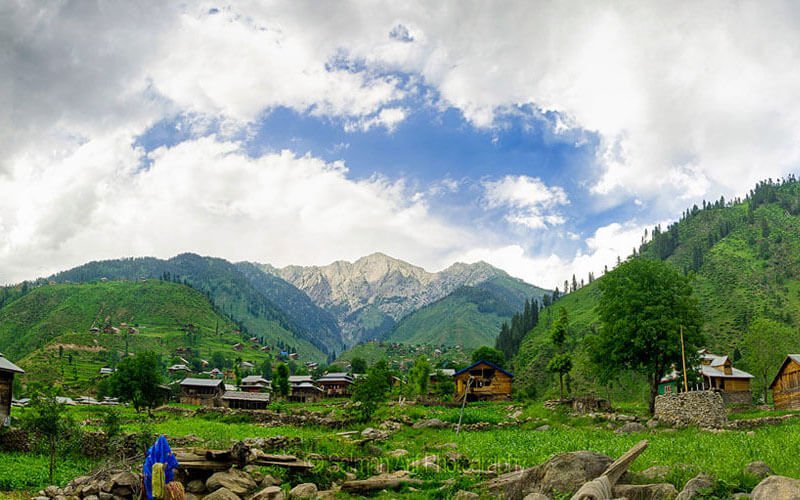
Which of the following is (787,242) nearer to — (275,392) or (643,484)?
(275,392)

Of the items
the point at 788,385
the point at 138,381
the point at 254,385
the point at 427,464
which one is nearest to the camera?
the point at 427,464

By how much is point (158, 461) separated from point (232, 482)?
11.0 ft

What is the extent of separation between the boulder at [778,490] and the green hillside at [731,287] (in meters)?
70.0

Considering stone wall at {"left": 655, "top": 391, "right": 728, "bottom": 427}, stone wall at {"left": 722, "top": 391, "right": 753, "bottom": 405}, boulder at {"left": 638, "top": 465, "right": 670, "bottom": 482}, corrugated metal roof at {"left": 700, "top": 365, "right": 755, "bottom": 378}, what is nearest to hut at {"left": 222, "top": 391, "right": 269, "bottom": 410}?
corrugated metal roof at {"left": 700, "top": 365, "right": 755, "bottom": 378}

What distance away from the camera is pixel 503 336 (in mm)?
181250

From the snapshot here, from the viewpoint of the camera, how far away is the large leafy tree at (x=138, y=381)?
7169cm

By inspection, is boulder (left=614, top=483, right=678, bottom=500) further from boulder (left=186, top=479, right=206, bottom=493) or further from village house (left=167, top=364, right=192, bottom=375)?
village house (left=167, top=364, right=192, bottom=375)

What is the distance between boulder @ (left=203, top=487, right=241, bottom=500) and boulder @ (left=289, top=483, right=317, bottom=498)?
1.97 meters

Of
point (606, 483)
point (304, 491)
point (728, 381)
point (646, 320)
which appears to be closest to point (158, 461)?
point (304, 491)

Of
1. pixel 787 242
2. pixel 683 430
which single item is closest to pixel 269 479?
pixel 683 430

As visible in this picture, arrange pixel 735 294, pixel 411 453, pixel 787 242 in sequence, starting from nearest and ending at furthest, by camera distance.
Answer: pixel 411 453 < pixel 735 294 < pixel 787 242

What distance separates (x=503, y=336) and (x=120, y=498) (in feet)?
556

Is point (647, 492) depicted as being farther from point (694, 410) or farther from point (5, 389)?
point (5, 389)

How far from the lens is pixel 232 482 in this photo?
20.2 meters
